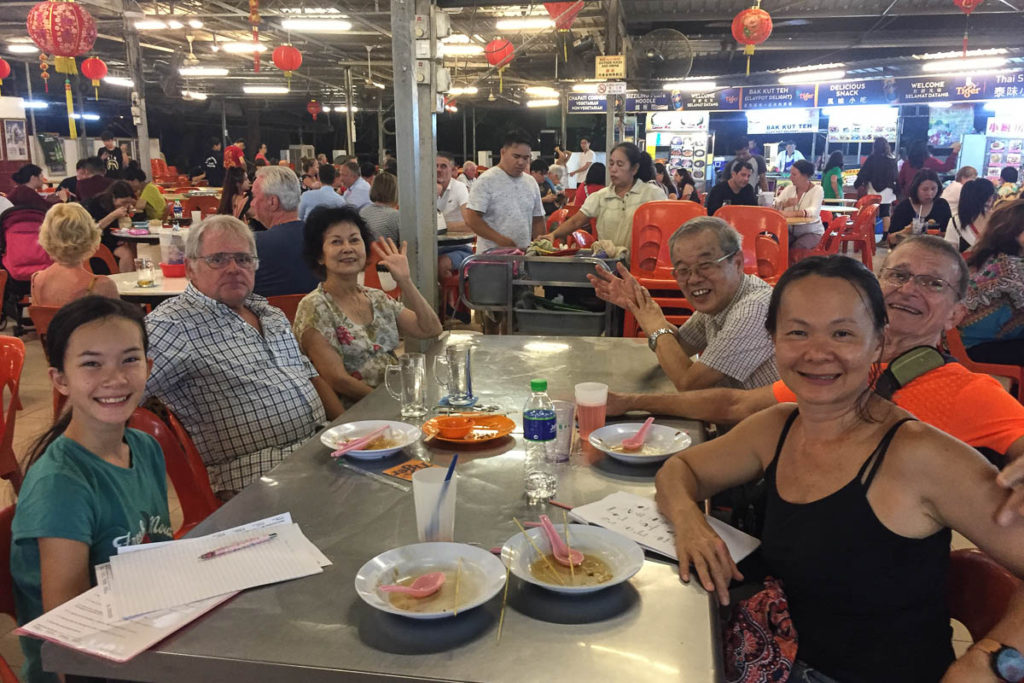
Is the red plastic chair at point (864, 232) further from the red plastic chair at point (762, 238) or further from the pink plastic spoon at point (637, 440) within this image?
the pink plastic spoon at point (637, 440)

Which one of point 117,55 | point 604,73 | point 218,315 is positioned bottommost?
point 218,315

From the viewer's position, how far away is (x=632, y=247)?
17.7ft

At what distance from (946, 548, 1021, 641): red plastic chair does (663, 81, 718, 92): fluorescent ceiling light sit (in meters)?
12.5

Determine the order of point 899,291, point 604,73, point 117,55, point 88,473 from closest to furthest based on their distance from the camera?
point 88,473 → point 899,291 → point 604,73 → point 117,55

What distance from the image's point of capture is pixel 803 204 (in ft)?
29.6

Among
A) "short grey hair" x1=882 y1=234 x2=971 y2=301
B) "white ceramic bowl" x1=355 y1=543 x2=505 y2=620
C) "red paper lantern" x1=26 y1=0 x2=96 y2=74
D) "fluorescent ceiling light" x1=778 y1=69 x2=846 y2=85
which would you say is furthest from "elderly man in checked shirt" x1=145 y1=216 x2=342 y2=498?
"fluorescent ceiling light" x1=778 y1=69 x2=846 y2=85

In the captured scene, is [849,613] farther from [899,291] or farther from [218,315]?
[218,315]

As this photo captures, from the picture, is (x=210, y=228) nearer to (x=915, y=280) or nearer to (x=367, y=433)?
(x=367, y=433)

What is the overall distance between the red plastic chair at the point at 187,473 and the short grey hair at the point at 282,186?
9.04 ft

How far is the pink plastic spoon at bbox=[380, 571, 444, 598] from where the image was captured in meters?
1.32

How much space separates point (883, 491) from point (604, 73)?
7.95 meters

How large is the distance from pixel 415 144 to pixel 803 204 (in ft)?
19.7

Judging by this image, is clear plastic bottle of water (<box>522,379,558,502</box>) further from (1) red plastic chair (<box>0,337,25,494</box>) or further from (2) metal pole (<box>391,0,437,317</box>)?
(2) metal pole (<box>391,0,437,317</box>)

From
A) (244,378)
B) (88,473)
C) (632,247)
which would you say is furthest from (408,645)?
(632,247)
